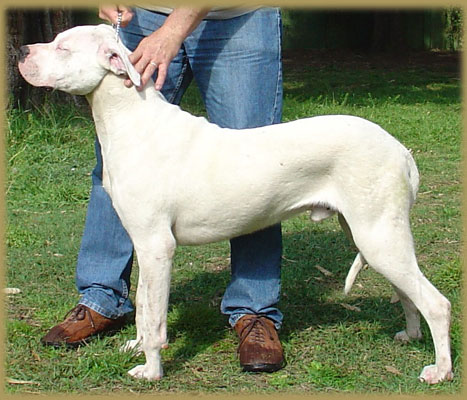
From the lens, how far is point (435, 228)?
6.63m

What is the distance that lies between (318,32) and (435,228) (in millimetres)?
16762

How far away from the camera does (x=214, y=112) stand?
14.7 ft

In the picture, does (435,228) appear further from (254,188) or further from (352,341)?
(254,188)

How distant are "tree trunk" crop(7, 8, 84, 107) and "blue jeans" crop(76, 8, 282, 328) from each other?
5.17m

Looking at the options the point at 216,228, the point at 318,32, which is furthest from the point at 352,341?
the point at 318,32

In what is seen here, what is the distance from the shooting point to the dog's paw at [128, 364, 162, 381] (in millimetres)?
4027

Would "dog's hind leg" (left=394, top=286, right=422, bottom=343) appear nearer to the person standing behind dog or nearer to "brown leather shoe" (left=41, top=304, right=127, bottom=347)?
the person standing behind dog

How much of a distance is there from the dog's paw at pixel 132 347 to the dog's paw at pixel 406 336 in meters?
1.43

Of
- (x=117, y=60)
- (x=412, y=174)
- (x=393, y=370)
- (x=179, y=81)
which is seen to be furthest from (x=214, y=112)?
(x=393, y=370)

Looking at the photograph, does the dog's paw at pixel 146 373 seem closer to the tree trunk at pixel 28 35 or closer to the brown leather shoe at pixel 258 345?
the brown leather shoe at pixel 258 345

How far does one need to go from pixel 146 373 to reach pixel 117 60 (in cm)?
155

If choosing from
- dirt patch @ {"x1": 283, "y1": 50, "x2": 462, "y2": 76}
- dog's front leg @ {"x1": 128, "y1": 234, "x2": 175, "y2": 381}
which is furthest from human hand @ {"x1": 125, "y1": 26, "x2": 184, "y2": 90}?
dirt patch @ {"x1": 283, "y1": 50, "x2": 462, "y2": 76}

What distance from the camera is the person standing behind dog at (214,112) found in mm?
4184

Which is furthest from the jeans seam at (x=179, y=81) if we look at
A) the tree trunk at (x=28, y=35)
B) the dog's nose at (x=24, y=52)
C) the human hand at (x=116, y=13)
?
the tree trunk at (x=28, y=35)
